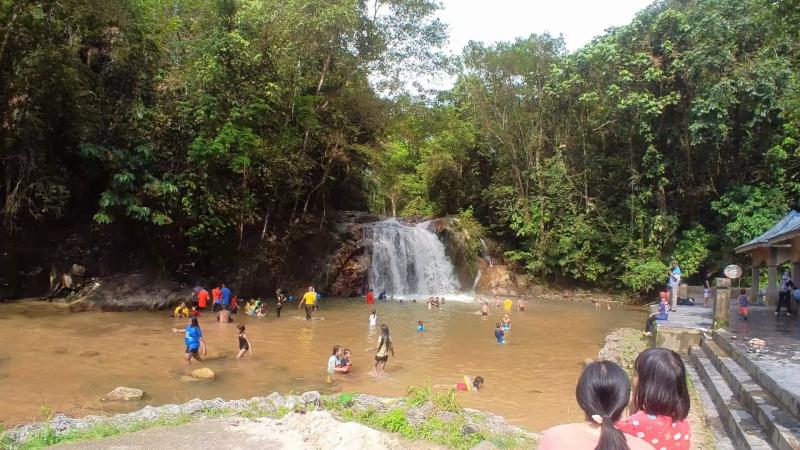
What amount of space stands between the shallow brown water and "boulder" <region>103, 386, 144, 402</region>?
0.68 ft

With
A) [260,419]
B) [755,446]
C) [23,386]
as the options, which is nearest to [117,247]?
[23,386]

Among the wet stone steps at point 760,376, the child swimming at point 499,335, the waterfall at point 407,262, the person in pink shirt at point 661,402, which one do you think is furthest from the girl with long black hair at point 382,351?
the waterfall at point 407,262

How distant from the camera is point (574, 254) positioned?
88.0ft

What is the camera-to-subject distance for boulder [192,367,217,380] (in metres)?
10.4

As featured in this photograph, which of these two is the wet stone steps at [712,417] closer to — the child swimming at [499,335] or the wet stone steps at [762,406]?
the wet stone steps at [762,406]

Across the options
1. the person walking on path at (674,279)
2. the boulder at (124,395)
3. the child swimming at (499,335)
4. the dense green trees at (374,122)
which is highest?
the dense green trees at (374,122)

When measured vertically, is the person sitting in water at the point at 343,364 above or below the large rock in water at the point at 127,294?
below

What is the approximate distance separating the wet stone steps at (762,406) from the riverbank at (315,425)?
253cm

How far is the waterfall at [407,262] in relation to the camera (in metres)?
25.2

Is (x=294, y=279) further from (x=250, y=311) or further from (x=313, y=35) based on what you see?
(x=313, y=35)

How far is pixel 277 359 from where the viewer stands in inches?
482

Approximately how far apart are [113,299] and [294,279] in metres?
7.88

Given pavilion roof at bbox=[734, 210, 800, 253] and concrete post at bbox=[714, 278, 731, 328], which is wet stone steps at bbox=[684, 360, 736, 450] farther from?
pavilion roof at bbox=[734, 210, 800, 253]

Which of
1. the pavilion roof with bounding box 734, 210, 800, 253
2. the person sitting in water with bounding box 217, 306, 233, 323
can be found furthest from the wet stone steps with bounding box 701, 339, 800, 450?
the person sitting in water with bounding box 217, 306, 233, 323
